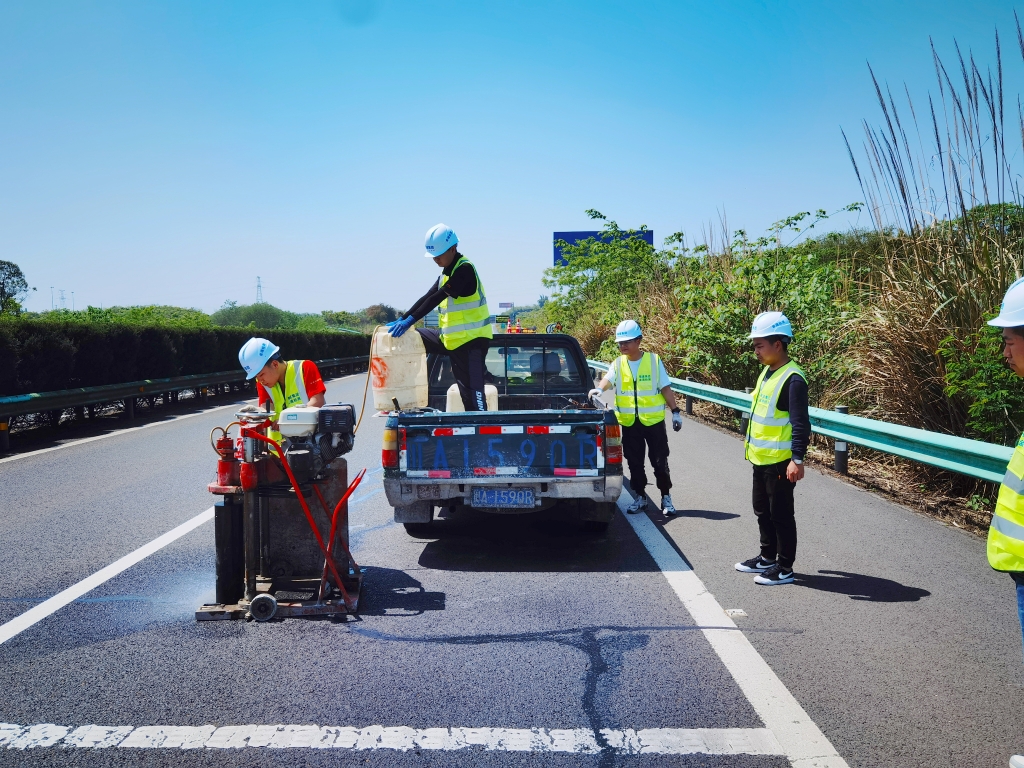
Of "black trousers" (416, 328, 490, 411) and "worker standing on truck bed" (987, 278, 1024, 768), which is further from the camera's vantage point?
"black trousers" (416, 328, 490, 411)

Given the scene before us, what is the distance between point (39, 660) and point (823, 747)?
3.71m

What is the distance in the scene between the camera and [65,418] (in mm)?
15352

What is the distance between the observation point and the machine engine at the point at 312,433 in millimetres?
4836

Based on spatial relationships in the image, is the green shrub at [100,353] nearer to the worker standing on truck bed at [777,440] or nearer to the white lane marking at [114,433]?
the white lane marking at [114,433]

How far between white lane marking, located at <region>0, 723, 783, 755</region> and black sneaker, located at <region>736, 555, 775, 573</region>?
2376 mm

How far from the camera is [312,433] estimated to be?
491cm

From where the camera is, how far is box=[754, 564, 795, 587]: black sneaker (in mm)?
5312

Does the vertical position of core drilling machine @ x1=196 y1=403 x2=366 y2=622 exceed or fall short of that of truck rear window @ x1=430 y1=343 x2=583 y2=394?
it falls short

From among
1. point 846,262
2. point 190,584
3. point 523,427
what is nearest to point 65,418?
point 190,584

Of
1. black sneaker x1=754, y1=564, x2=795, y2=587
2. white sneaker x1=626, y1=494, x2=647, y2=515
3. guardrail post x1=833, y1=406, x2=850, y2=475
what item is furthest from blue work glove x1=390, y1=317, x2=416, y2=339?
guardrail post x1=833, y1=406, x2=850, y2=475

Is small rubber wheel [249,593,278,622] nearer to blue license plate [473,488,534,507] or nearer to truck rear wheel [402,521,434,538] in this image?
blue license plate [473,488,534,507]

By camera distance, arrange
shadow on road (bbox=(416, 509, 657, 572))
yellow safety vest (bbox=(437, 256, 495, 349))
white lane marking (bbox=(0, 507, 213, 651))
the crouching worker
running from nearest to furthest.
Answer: white lane marking (bbox=(0, 507, 213, 651)) → the crouching worker → shadow on road (bbox=(416, 509, 657, 572)) → yellow safety vest (bbox=(437, 256, 495, 349))

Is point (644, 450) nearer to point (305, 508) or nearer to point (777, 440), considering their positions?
point (777, 440)

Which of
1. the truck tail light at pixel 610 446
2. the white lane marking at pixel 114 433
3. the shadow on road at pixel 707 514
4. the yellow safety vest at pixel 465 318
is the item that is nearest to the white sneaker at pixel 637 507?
the shadow on road at pixel 707 514
